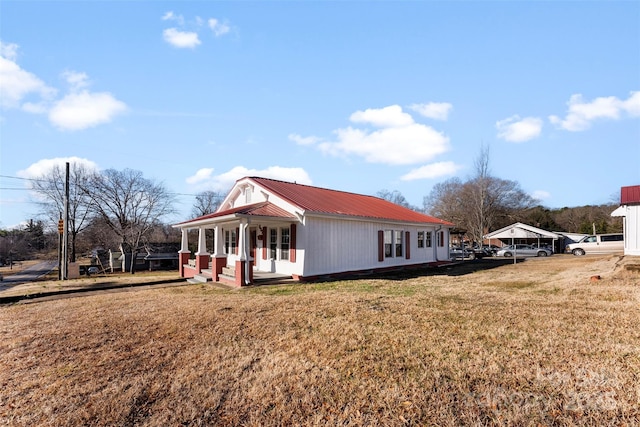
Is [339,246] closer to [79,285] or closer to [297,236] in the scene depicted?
[297,236]

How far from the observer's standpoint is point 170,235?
183ft

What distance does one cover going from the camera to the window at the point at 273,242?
48.5ft

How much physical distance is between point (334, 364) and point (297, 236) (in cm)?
912

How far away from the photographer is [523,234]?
2939 centimetres

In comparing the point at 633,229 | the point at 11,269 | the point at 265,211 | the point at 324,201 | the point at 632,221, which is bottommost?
the point at 11,269

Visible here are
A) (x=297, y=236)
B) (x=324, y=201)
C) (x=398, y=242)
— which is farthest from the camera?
(x=398, y=242)

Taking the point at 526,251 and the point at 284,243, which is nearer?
the point at 284,243

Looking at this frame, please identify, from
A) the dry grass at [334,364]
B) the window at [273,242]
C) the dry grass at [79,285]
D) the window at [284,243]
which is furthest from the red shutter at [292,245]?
the dry grass at [79,285]

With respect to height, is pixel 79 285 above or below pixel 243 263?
below

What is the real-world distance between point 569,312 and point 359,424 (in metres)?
5.75

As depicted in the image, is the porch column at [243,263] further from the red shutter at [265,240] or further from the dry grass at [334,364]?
the dry grass at [334,364]

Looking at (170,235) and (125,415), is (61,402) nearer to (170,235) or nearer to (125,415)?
(125,415)

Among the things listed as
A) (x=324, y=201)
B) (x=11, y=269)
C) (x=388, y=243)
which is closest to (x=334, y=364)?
(x=324, y=201)

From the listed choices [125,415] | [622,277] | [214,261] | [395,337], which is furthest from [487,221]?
[125,415]
